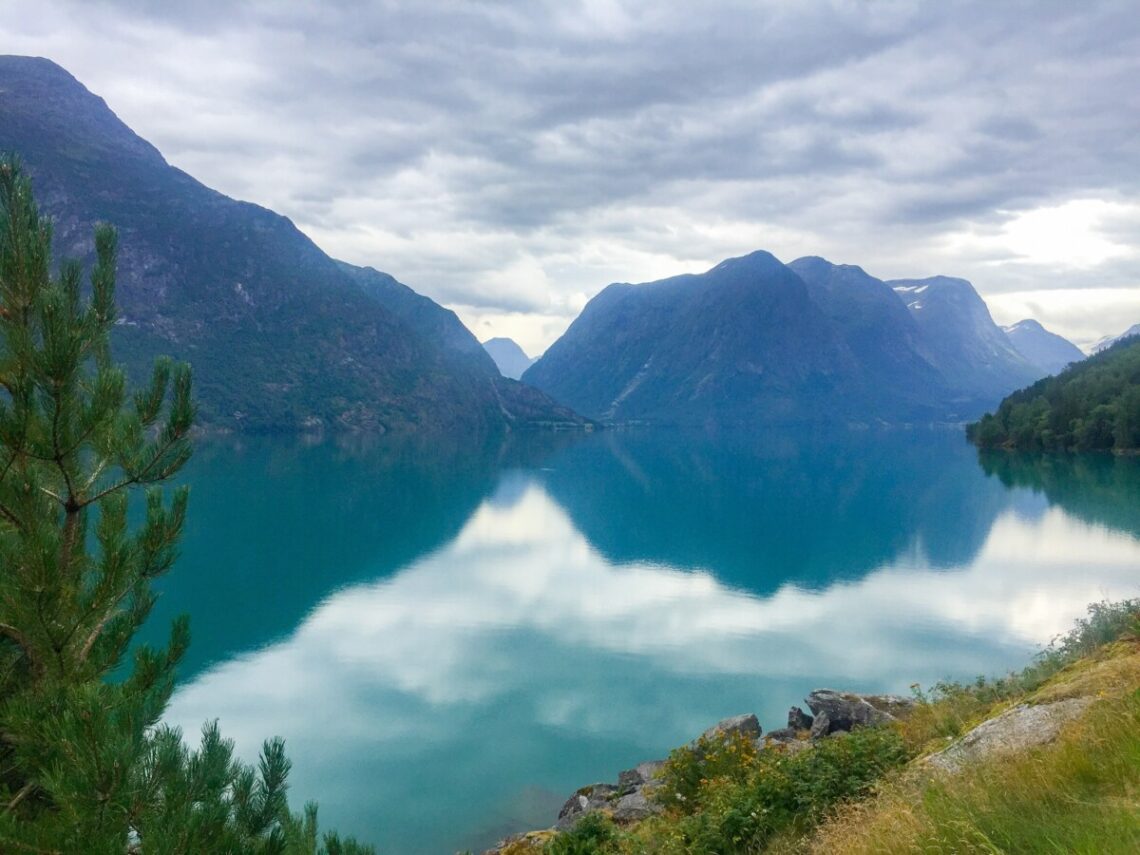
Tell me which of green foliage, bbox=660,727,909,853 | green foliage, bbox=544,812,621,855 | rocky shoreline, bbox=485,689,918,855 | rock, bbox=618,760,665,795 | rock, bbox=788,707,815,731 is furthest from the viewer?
rock, bbox=788,707,815,731

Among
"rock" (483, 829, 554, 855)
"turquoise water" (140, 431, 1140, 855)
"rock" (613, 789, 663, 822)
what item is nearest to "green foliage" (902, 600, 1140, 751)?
"rock" (613, 789, 663, 822)

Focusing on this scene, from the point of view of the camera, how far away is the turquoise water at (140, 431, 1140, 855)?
19.6 metres

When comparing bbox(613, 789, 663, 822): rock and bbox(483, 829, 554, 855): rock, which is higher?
bbox(613, 789, 663, 822): rock

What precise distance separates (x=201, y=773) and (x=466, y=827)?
39.7 ft

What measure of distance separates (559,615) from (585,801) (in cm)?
1890

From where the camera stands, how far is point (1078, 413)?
9919 centimetres

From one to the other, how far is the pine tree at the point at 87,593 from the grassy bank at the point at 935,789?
14.3 feet

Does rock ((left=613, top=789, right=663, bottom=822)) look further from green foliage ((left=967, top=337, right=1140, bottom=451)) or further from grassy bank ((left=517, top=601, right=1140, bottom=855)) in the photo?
green foliage ((left=967, top=337, right=1140, bottom=451))

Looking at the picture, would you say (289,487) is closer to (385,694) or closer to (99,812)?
(385,694)

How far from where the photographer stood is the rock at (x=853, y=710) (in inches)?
590

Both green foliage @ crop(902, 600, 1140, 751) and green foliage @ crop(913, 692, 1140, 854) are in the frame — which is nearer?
green foliage @ crop(913, 692, 1140, 854)

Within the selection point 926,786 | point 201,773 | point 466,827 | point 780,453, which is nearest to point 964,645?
point 466,827

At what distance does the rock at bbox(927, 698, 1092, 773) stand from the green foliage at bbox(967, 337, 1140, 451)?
334 feet

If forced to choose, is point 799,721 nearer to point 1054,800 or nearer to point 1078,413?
point 1054,800
